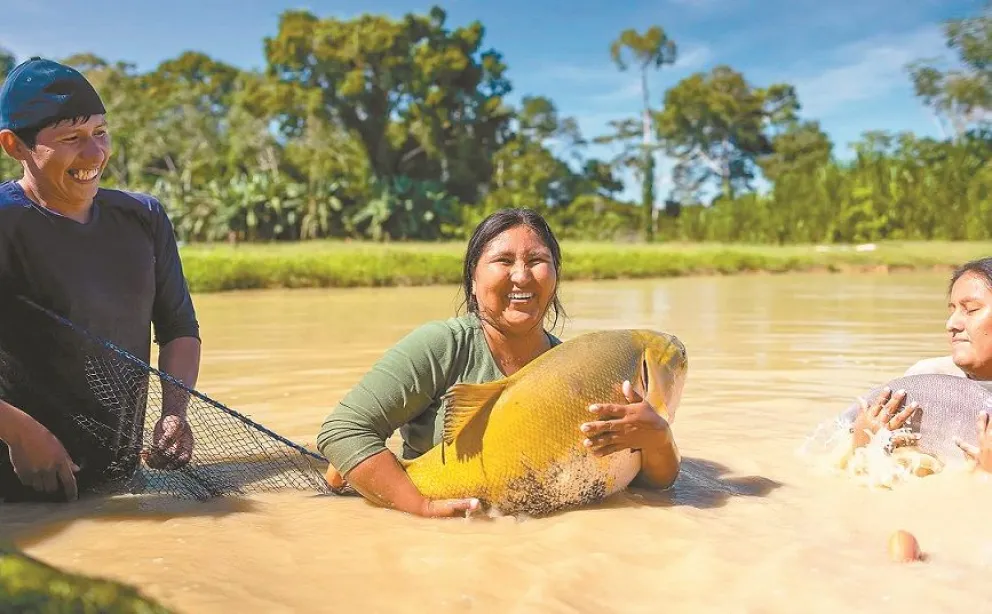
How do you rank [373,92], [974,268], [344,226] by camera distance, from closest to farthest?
[974,268] → [344,226] → [373,92]

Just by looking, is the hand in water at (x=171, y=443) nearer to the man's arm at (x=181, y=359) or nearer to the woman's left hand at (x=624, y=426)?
the man's arm at (x=181, y=359)

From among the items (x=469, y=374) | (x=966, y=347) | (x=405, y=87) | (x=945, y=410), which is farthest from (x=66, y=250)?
(x=405, y=87)

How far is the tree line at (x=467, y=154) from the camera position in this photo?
101 feet

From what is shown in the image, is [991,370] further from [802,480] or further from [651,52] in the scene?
[651,52]

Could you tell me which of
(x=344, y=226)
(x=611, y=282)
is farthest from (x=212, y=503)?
(x=344, y=226)

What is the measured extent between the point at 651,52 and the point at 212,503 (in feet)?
142

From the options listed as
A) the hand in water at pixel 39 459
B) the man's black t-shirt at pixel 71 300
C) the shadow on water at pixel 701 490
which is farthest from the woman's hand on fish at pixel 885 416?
the hand in water at pixel 39 459

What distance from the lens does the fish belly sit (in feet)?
9.71

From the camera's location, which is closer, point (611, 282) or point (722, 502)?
point (722, 502)

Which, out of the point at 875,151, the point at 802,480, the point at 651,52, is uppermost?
the point at 651,52

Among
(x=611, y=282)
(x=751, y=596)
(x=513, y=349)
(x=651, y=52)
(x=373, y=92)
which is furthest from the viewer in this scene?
(x=651, y=52)

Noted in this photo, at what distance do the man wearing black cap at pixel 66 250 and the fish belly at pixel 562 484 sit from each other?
1229 mm

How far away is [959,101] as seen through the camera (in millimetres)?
36094

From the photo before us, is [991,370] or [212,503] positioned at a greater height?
[991,370]
